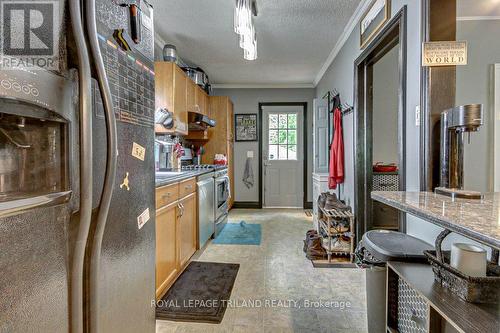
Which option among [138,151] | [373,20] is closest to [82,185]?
[138,151]

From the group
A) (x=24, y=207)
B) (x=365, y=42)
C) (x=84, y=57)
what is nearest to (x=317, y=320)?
(x=24, y=207)

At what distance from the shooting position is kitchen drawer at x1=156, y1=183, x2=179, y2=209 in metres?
1.91

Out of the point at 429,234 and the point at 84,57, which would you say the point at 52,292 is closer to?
the point at 84,57

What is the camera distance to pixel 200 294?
2.10 metres

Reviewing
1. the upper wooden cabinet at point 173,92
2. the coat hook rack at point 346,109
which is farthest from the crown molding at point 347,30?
the upper wooden cabinet at point 173,92

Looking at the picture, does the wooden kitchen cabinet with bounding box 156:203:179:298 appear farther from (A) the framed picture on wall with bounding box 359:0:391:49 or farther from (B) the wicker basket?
(A) the framed picture on wall with bounding box 359:0:391:49

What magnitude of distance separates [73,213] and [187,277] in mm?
1879

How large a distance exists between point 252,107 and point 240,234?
9.53 feet

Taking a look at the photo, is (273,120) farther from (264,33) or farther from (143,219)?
(143,219)

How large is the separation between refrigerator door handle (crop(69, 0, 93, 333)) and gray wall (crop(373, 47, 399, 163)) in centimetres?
382

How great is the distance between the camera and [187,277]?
2383 mm

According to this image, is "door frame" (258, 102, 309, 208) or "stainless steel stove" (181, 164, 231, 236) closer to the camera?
"stainless steel stove" (181, 164, 231, 236)

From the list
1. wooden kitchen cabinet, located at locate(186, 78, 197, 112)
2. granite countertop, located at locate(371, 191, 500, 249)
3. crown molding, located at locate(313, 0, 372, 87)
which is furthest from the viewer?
wooden kitchen cabinet, located at locate(186, 78, 197, 112)

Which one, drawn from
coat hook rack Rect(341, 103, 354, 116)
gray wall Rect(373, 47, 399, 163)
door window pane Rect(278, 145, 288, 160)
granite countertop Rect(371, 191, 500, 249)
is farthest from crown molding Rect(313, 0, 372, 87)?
granite countertop Rect(371, 191, 500, 249)
